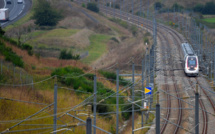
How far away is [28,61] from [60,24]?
112 ft

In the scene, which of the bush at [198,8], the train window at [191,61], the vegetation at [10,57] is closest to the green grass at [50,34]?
the vegetation at [10,57]

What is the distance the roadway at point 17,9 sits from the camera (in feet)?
211

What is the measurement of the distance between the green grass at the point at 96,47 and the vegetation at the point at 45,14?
29.6 ft

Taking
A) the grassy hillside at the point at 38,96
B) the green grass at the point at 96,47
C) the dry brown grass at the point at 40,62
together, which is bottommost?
the grassy hillside at the point at 38,96

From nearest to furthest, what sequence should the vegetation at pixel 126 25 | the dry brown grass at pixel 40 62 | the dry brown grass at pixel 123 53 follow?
1. the dry brown grass at pixel 40 62
2. the dry brown grass at pixel 123 53
3. the vegetation at pixel 126 25

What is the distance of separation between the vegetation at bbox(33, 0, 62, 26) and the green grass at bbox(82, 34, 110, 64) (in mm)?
9021

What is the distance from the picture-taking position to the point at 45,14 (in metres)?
64.9

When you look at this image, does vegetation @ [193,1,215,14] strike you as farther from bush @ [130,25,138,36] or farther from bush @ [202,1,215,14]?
bush @ [130,25,138,36]

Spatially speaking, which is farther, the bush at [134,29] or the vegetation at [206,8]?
the vegetation at [206,8]

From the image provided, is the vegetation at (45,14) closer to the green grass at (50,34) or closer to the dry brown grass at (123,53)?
the green grass at (50,34)

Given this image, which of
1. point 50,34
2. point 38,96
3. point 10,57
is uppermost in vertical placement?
point 50,34

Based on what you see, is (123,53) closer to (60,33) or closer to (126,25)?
(60,33)

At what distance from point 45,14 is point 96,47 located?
15.3 metres

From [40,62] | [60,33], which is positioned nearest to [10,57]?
[40,62]
